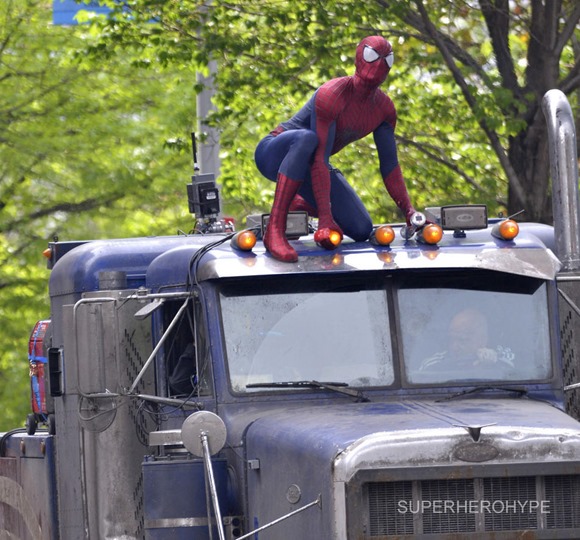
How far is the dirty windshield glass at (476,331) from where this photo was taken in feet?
25.9

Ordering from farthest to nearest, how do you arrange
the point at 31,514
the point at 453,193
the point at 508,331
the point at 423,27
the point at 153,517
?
the point at 453,193
the point at 423,27
the point at 31,514
the point at 508,331
the point at 153,517

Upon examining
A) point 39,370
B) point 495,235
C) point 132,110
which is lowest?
point 39,370

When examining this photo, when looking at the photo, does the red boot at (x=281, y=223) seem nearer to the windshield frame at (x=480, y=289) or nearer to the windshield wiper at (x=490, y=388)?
the windshield frame at (x=480, y=289)

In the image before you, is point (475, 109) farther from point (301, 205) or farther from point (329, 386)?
point (329, 386)

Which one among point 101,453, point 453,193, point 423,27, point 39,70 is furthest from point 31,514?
point 39,70

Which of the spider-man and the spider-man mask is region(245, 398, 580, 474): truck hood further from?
the spider-man mask

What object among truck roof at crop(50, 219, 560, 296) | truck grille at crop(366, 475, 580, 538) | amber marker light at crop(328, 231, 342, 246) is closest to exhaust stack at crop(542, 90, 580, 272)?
truck roof at crop(50, 219, 560, 296)

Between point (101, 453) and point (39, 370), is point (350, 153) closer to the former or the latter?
point (39, 370)

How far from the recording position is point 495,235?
8.39 m

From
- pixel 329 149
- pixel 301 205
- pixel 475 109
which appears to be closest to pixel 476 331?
pixel 329 149

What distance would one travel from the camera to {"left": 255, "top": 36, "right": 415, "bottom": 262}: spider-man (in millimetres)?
8359

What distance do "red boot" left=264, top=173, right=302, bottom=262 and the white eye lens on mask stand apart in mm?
759

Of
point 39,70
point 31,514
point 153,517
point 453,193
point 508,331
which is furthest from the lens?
point 39,70

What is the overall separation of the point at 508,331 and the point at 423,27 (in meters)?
8.13
